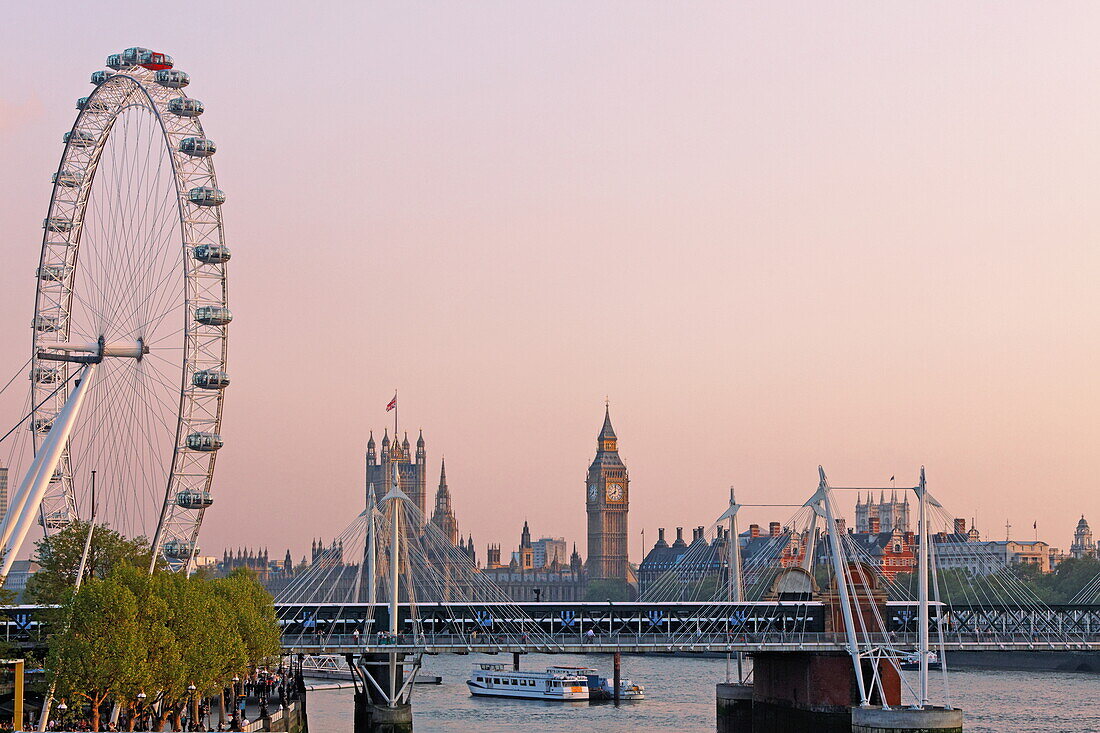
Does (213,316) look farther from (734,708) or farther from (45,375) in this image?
(734,708)

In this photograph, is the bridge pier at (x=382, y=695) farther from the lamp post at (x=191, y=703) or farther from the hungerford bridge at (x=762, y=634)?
the lamp post at (x=191, y=703)

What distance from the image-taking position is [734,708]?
73.2 meters

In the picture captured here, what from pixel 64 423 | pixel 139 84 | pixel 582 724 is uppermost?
pixel 139 84

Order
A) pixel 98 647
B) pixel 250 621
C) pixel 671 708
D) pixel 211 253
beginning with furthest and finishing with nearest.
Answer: pixel 671 708 → pixel 211 253 → pixel 250 621 → pixel 98 647

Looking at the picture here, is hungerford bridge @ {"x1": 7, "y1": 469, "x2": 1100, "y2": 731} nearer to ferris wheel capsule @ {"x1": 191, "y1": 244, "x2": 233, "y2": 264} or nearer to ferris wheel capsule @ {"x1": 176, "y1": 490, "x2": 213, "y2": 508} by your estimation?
ferris wheel capsule @ {"x1": 176, "y1": 490, "x2": 213, "y2": 508}

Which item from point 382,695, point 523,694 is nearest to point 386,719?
point 382,695

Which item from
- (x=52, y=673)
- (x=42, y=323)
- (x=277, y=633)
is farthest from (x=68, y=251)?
(x=52, y=673)

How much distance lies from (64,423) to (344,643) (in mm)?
20966

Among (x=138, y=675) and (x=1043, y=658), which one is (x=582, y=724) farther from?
(x=1043, y=658)

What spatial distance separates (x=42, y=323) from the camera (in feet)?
199

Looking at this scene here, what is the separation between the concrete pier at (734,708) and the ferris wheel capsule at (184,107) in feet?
114

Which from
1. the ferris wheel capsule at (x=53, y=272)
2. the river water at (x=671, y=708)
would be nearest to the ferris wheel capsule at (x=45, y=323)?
the ferris wheel capsule at (x=53, y=272)

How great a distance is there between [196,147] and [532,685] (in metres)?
45.3

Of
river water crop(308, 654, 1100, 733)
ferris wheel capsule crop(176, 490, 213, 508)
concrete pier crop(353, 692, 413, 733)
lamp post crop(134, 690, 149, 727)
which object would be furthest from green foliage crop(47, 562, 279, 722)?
river water crop(308, 654, 1100, 733)
